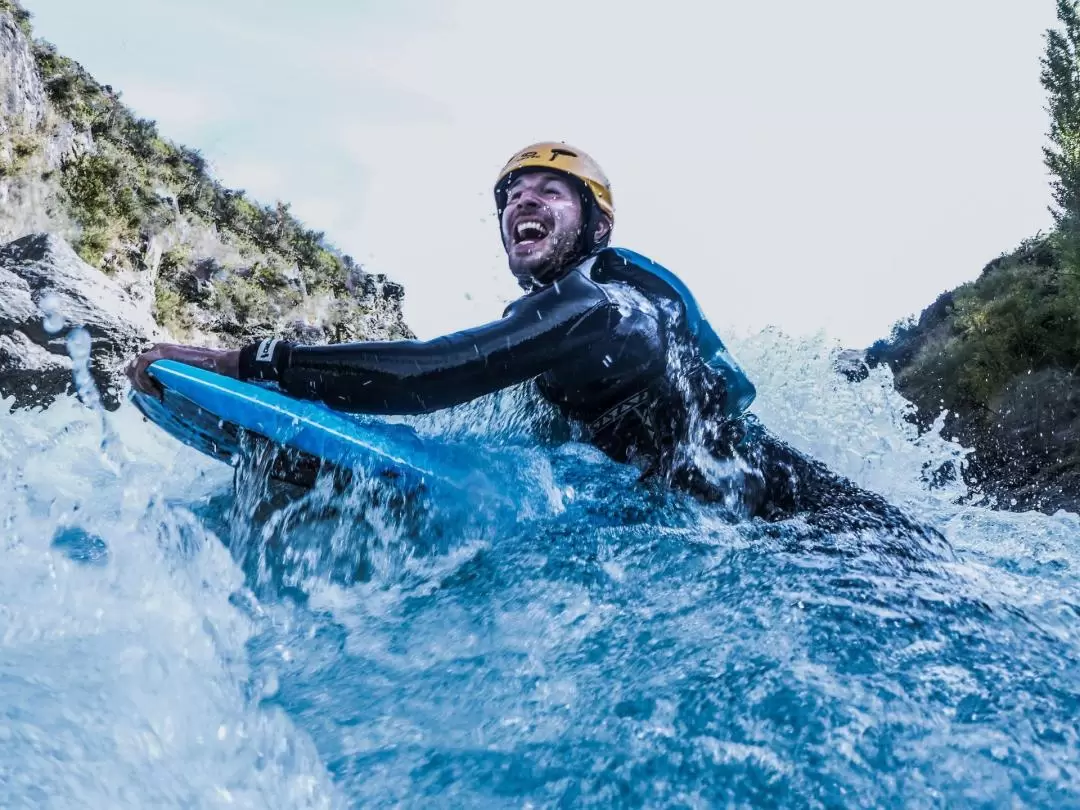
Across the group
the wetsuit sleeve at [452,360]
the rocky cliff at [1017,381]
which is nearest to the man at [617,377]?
the wetsuit sleeve at [452,360]

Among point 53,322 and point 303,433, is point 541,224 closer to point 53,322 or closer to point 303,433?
point 303,433

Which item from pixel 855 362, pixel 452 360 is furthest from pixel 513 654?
pixel 855 362

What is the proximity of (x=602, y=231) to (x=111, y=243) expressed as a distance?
15.1 meters

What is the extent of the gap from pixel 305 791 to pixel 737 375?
211 cm

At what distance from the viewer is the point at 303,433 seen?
7.19ft

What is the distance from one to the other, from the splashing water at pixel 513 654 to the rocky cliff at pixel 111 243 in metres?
6.41

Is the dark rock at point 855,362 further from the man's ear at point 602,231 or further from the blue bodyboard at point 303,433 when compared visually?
the blue bodyboard at point 303,433

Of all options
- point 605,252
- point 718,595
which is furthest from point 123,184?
point 718,595

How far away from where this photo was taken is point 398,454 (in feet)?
7.21

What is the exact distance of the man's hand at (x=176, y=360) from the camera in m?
2.39

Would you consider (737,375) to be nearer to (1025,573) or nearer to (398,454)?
(1025,573)

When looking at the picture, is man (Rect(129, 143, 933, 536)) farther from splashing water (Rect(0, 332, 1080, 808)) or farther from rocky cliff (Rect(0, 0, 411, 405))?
rocky cliff (Rect(0, 0, 411, 405))

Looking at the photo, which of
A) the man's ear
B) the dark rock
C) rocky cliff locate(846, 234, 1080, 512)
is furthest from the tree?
the man's ear

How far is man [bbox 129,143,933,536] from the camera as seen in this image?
219 cm
